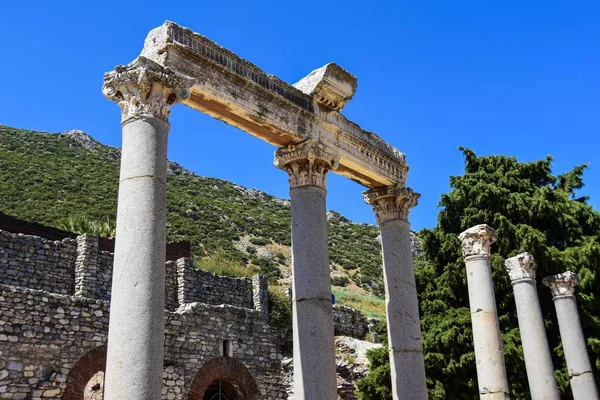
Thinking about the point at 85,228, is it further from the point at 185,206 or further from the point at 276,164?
the point at 185,206

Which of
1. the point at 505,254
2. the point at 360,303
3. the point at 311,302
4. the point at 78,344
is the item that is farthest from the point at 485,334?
the point at 360,303

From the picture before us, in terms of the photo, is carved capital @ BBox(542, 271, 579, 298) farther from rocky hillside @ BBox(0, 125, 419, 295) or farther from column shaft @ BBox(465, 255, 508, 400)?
rocky hillside @ BBox(0, 125, 419, 295)

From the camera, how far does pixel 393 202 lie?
13.9m

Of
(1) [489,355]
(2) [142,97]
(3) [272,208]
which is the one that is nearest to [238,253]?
(3) [272,208]

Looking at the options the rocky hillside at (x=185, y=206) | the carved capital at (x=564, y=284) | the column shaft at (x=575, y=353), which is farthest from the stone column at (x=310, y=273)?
the rocky hillside at (x=185, y=206)

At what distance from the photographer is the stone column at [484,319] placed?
13234 mm

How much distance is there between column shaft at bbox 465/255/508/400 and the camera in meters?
13.2

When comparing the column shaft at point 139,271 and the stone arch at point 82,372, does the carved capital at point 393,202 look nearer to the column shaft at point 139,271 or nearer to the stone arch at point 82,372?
the column shaft at point 139,271

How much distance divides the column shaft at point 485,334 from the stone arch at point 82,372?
371 inches

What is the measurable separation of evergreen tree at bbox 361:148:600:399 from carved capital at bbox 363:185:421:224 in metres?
7.61

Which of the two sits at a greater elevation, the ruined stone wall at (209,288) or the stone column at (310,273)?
the ruined stone wall at (209,288)

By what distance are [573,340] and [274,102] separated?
1028 cm

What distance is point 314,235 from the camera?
11102 millimetres

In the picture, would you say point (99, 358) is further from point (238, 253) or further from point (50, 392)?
point (238, 253)
